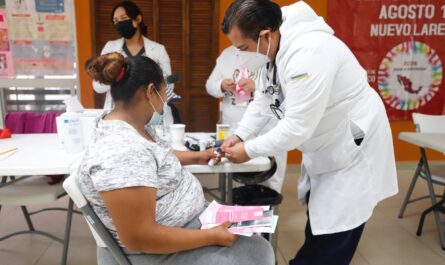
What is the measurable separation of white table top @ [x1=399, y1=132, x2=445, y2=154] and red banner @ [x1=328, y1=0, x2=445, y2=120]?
123 centimetres

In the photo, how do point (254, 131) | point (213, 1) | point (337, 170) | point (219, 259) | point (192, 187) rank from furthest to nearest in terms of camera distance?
point (213, 1), point (254, 131), point (337, 170), point (192, 187), point (219, 259)

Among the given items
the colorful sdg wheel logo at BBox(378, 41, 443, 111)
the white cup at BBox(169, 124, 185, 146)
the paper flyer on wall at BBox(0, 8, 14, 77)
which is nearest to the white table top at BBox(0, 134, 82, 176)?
the white cup at BBox(169, 124, 185, 146)

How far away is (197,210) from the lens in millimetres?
1268

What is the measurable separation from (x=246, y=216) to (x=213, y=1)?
2685 mm

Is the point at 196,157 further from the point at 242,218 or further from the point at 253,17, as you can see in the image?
the point at 253,17

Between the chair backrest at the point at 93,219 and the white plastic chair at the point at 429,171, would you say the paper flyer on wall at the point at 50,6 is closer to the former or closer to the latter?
the chair backrest at the point at 93,219

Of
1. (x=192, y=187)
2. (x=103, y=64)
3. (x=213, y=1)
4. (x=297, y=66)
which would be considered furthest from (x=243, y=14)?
(x=213, y=1)

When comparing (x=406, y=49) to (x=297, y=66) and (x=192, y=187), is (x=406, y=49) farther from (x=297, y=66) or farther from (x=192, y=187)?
(x=192, y=187)

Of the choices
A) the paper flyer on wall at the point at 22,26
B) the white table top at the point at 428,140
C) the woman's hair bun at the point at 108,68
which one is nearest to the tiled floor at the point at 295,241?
the white table top at the point at 428,140

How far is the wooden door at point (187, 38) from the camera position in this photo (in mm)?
3373

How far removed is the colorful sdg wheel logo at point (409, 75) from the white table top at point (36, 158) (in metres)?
3.12

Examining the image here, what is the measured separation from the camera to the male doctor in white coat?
48.3 inches

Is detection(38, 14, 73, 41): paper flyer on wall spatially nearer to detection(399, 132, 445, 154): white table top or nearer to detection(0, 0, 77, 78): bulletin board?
detection(0, 0, 77, 78): bulletin board

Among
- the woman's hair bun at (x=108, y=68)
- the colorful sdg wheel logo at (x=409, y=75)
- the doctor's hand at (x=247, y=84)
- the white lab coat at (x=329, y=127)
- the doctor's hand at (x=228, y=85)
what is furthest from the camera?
the colorful sdg wheel logo at (x=409, y=75)
